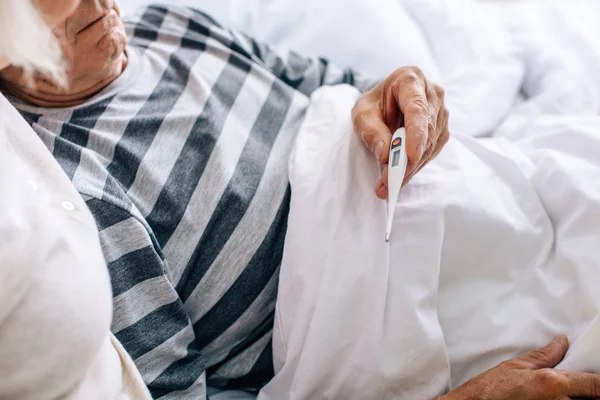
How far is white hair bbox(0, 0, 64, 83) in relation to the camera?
24.7 inches

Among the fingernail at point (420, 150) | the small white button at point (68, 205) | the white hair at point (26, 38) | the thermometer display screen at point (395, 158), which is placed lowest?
the small white button at point (68, 205)

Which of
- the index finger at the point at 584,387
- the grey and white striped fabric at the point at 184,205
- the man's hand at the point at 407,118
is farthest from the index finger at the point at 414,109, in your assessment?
the index finger at the point at 584,387

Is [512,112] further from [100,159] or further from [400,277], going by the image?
[100,159]

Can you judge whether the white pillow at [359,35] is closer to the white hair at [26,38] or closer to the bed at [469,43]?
the bed at [469,43]

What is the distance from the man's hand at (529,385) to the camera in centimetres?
71

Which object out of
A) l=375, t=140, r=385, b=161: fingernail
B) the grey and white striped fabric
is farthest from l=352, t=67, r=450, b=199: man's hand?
the grey and white striped fabric

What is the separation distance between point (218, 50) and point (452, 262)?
542 mm

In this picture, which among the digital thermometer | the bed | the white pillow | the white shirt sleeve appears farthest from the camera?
the white pillow

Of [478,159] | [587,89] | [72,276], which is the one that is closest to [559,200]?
[478,159]

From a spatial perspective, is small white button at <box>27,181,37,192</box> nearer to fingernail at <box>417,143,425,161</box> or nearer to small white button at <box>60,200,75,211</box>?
small white button at <box>60,200,75,211</box>

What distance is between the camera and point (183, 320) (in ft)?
2.57

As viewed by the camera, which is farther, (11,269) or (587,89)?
(587,89)

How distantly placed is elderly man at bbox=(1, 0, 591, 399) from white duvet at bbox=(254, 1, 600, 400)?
47mm

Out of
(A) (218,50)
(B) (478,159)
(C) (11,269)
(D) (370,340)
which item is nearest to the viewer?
(C) (11,269)
